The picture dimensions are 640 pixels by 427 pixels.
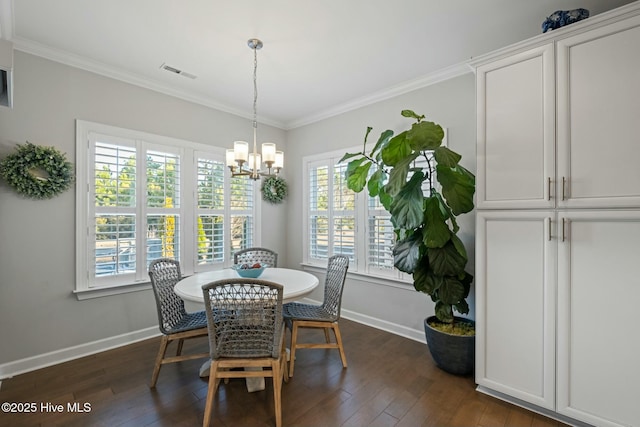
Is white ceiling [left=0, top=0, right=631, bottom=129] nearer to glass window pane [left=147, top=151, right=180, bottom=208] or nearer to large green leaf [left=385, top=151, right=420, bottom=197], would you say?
glass window pane [left=147, top=151, right=180, bottom=208]

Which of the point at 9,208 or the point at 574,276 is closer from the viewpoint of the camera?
the point at 574,276

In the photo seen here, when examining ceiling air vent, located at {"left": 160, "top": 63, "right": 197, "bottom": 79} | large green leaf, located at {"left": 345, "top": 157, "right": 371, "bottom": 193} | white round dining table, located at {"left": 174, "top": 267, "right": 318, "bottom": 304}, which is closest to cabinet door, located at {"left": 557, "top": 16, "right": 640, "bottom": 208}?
large green leaf, located at {"left": 345, "top": 157, "right": 371, "bottom": 193}

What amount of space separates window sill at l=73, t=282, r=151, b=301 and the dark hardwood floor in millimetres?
559

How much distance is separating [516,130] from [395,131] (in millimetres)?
1459

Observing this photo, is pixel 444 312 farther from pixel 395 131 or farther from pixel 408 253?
pixel 395 131

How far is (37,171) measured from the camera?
2.47m

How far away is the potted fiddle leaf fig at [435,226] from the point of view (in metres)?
2.15

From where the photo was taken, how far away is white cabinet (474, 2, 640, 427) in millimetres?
1661

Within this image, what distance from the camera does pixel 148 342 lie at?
3.02 m

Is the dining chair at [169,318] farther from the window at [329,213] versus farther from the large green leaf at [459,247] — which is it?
the large green leaf at [459,247]

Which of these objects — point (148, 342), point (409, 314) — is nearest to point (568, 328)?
point (409, 314)

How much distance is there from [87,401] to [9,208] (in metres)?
1.68

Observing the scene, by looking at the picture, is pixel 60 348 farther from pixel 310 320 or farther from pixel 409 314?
pixel 409 314

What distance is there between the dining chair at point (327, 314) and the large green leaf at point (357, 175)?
0.73m
